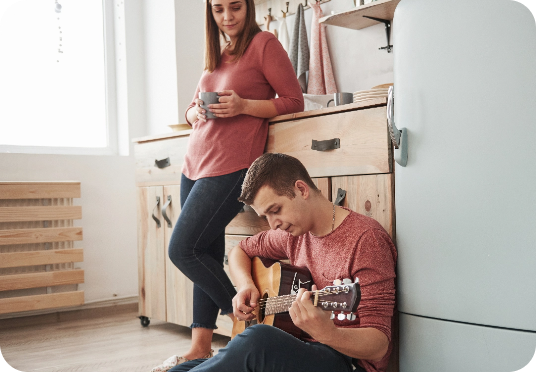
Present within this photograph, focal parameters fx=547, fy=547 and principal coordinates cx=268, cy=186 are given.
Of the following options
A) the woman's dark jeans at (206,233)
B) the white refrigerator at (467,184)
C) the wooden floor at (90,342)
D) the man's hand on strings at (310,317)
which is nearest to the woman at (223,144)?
the woman's dark jeans at (206,233)

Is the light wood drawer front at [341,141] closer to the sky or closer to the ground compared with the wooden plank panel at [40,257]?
closer to the sky

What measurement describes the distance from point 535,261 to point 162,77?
2.49 metres

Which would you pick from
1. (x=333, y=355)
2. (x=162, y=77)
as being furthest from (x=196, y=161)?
(x=162, y=77)

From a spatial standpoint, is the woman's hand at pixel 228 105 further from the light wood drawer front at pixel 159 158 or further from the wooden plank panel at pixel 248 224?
the light wood drawer front at pixel 159 158

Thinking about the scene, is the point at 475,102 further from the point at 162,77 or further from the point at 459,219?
the point at 162,77

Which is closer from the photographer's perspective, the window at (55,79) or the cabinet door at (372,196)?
the cabinet door at (372,196)

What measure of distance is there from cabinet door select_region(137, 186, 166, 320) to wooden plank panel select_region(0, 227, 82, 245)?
1.49 ft

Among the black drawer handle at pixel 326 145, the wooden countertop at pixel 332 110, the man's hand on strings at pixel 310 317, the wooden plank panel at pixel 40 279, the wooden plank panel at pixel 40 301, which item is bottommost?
the wooden plank panel at pixel 40 301

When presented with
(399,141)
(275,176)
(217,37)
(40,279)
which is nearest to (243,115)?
(217,37)

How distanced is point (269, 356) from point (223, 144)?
79 cm

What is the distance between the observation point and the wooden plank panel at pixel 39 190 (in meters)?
2.74

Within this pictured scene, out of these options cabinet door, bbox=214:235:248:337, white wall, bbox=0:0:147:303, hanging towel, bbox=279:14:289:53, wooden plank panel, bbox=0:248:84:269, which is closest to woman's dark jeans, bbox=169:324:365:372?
cabinet door, bbox=214:235:248:337

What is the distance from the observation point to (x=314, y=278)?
4.46 feet

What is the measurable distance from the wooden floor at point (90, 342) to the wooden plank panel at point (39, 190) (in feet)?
2.09
